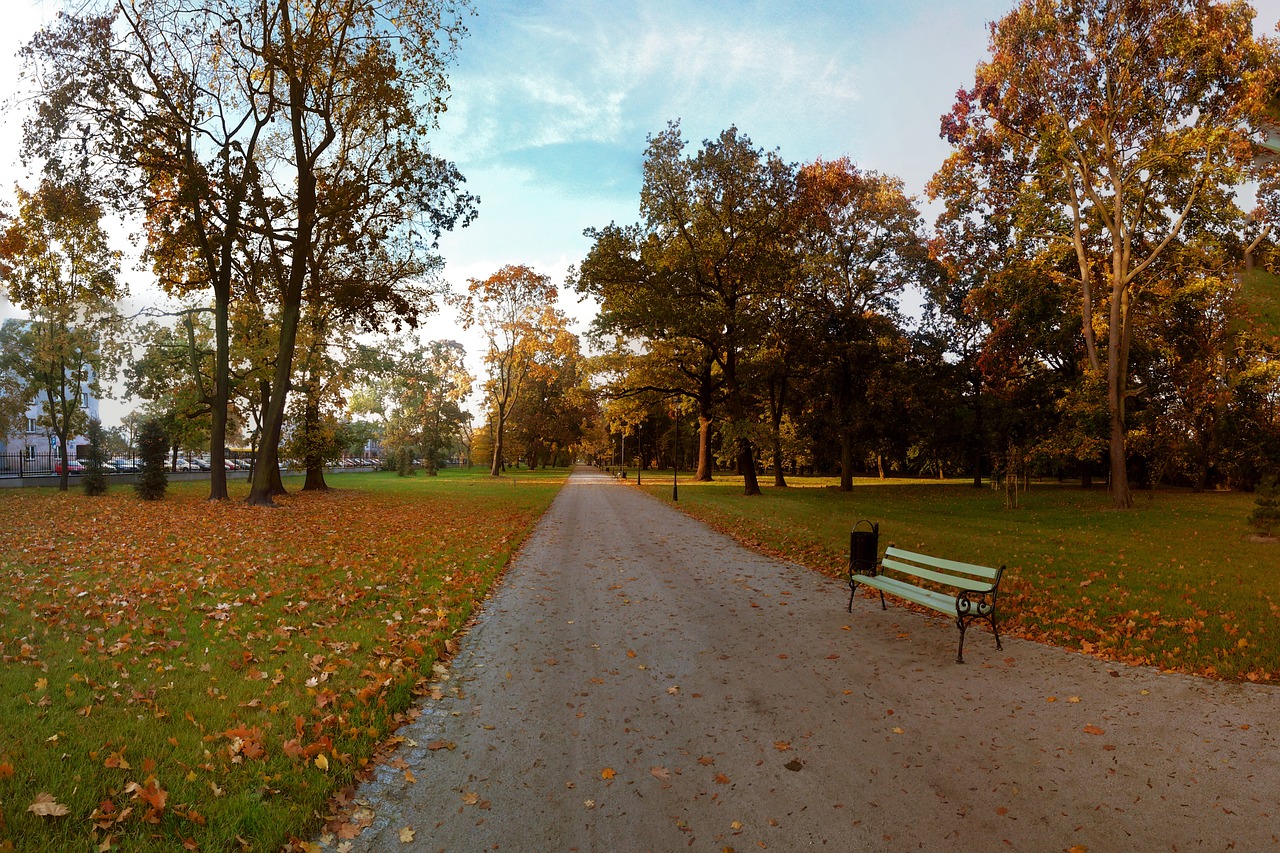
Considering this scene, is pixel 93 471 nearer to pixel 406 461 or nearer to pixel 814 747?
pixel 814 747

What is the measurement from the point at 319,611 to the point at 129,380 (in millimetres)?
28608

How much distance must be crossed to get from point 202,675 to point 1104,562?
13.3 meters

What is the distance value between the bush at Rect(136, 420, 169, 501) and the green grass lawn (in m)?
18.7

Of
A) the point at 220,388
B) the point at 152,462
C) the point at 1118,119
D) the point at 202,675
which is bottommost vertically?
the point at 202,675

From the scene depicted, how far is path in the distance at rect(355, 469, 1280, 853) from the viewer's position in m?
3.34

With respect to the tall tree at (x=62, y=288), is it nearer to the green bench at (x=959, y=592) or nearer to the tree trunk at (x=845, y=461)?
the green bench at (x=959, y=592)

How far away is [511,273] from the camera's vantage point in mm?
46781

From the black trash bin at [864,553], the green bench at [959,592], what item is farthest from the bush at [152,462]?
the green bench at [959,592]

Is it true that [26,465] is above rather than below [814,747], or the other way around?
above

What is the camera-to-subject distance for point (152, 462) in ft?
73.9

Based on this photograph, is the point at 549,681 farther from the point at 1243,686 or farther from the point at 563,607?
the point at 1243,686

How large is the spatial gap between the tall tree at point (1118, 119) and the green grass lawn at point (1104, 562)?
575 centimetres

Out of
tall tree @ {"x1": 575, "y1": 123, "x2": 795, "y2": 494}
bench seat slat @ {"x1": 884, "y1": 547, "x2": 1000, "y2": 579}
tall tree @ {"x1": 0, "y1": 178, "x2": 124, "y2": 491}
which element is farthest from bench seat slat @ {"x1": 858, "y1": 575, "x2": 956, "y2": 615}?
tall tree @ {"x1": 0, "y1": 178, "x2": 124, "y2": 491}

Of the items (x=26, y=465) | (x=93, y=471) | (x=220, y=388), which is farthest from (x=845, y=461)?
(x=26, y=465)
